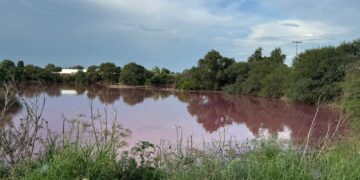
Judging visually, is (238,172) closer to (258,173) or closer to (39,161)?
(258,173)

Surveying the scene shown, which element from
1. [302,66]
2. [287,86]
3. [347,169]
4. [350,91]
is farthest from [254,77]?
[347,169]

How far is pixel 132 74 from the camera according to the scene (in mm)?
49812

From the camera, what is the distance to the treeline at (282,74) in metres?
27.0

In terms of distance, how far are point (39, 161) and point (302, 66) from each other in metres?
28.5

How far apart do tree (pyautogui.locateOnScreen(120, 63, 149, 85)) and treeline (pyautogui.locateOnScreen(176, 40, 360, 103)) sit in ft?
16.5

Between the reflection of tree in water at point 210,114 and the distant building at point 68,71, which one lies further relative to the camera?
the distant building at point 68,71

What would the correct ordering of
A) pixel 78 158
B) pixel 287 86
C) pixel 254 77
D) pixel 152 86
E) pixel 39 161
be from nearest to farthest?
pixel 78 158, pixel 39 161, pixel 287 86, pixel 254 77, pixel 152 86

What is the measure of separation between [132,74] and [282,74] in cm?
2096

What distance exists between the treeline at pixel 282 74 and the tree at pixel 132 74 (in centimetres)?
502

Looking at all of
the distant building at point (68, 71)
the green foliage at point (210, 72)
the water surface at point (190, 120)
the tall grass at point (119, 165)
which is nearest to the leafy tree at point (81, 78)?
the distant building at point (68, 71)

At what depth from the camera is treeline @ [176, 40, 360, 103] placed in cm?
2705

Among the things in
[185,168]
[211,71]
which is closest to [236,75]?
[211,71]

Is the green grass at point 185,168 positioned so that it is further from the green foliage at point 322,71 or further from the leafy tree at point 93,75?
the leafy tree at point 93,75

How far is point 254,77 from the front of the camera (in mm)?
39531
